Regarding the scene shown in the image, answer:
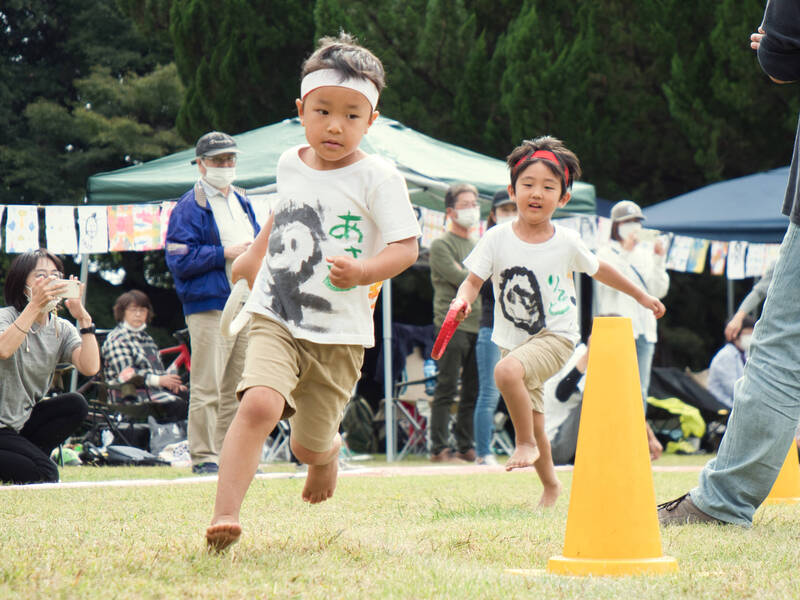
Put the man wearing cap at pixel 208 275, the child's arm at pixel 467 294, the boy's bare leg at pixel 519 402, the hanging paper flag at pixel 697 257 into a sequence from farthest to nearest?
the hanging paper flag at pixel 697 257 < the man wearing cap at pixel 208 275 < the boy's bare leg at pixel 519 402 < the child's arm at pixel 467 294

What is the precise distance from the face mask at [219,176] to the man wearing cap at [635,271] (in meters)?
3.50

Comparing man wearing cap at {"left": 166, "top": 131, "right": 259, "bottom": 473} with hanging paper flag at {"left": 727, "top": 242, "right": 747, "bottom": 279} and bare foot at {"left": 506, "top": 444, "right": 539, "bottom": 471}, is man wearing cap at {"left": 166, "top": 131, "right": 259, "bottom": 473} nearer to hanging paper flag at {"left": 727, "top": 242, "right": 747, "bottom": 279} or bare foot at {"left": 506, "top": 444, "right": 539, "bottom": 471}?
bare foot at {"left": 506, "top": 444, "right": 539, "bottom": 471}

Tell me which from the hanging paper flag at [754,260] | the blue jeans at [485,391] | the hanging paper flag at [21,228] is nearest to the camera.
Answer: the blue jeans at [485,391]

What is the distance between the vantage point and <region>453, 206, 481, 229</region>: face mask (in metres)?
9.27

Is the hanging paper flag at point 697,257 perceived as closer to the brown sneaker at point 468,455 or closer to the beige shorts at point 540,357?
the brown sneaker at point 468,455

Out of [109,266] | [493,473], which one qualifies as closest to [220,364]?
[493,473]

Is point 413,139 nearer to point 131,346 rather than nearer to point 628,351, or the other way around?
point 131,346

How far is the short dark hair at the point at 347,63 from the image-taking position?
370 centimetres

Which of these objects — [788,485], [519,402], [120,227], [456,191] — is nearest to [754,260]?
[456,191]

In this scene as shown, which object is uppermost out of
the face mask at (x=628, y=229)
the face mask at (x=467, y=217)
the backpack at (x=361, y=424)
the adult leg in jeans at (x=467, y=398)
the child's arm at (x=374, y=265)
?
the face mask at (x=467, y=217)

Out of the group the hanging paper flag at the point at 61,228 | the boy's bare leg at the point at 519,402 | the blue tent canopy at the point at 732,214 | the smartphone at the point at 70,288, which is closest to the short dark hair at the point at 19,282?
the smartphone at the point at 70,288

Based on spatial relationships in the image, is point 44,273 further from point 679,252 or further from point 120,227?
point 679,252

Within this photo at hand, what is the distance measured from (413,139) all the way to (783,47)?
7.28 m

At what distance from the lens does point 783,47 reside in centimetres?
399
